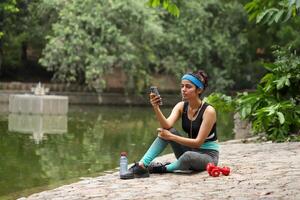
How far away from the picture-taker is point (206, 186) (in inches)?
256

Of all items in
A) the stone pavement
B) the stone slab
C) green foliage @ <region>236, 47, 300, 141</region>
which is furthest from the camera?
the stone slab

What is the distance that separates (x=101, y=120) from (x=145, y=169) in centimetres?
1464

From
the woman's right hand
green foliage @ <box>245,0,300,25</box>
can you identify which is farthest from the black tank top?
green foliage @ <box>245,0,300,25</box>

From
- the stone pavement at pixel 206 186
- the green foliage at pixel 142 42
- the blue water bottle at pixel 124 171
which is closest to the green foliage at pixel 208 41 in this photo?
the green foliage at pixel 142 42

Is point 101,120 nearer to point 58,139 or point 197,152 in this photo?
point 58,139

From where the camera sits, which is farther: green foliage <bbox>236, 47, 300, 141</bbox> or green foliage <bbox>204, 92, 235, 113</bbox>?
green foliage <bbox>204, 92, 235, 113</bbox>

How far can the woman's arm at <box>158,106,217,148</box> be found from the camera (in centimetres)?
708

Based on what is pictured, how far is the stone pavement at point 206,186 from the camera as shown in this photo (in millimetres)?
6023

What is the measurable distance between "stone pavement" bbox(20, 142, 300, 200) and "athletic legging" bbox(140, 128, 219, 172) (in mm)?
104

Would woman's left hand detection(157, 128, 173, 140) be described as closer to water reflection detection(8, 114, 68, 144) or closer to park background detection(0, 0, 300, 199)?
water reflection detection(8, 114, 68, 144)

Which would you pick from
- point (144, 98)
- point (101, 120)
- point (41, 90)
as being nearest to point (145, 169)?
point (101, 120)

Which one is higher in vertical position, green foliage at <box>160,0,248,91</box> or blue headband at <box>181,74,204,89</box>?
green foliage at <box>160,0,248,91</box>

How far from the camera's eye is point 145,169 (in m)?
7.17

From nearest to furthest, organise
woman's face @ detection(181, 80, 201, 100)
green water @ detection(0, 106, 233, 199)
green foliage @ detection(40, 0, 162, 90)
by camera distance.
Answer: woman's face @ detection(181, 80, 201, 100) < green water @ detection(0, 106, 233, 199) < green foliage @ detection(40, 0, 162, 90)
